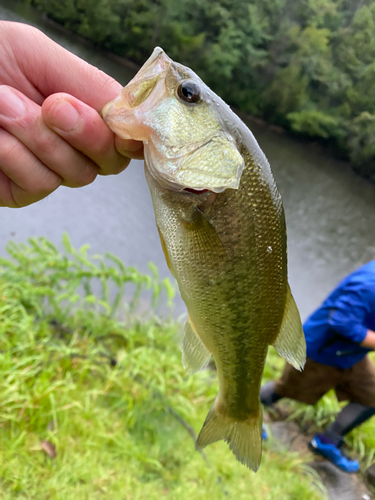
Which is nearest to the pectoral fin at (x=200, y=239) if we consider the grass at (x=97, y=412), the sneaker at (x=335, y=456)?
the grass at (x=97, y=412)

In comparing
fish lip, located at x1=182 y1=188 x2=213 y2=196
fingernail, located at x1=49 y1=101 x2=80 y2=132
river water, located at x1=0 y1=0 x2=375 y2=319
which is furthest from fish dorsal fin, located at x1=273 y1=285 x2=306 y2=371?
river water, located at x1=0 y1=0 x2=375 y2=319

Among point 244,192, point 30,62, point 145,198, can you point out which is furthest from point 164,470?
point 145,198

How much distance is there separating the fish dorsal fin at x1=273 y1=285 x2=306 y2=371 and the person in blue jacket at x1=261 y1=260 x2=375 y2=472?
1478mm

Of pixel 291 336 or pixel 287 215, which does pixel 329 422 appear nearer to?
pixel 291 336

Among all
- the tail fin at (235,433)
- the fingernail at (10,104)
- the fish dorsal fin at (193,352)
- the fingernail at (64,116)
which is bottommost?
the tail fin at (235,433)

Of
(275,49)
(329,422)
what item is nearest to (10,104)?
(329,422)

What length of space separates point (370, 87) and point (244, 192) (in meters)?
17.8

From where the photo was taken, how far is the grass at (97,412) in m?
2.12

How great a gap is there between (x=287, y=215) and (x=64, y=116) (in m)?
9.11

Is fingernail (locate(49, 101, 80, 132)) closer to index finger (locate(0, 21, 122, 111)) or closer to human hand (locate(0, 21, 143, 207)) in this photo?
human hand (locate(0, 21, 143, 207))

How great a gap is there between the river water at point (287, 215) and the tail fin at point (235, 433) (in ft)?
11.5

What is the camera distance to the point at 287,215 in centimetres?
957

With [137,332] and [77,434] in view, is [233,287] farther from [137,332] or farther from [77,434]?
[137,332]

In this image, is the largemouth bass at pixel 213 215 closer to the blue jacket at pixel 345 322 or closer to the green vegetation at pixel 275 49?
the blue jacket at pixel 345 322
